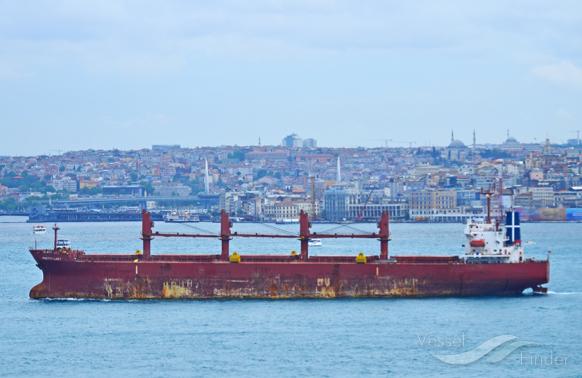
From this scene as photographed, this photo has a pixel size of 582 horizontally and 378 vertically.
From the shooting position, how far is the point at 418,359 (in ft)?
151

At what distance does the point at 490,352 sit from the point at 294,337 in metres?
A: 6.27

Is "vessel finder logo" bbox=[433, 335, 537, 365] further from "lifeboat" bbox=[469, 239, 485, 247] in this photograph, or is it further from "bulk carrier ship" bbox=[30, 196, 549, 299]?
"lifeboat" bbox=[469, 239, 485, 247]

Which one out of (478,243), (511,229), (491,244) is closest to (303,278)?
(478,243)

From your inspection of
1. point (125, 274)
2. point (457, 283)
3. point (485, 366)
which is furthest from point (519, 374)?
point (125, 274)

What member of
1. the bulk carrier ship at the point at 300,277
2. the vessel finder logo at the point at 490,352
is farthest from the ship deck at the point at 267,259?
the vessel finder logo at the point at 490,352

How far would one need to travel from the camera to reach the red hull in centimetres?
5953

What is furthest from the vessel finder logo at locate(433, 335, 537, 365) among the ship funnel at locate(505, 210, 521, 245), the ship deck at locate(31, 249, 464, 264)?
the ship funnel at locate(505, 210, 521, 245)

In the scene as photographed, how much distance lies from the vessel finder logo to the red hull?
9.49 m

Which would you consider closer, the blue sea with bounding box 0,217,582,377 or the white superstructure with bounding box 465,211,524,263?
the blue sea with bounding box 0,217,582,377

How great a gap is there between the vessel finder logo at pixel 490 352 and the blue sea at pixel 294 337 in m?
0.04

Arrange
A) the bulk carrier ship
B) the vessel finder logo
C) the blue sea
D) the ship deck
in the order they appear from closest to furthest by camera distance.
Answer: the blue sea → the vessel finder logo → the bulk carrier ship → the ship deck

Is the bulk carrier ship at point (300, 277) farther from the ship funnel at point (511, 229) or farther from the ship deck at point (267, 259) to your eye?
the ship funnel at point (511, 229)

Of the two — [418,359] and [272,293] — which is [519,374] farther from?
[272,293]

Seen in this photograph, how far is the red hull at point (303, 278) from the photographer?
195 feet
